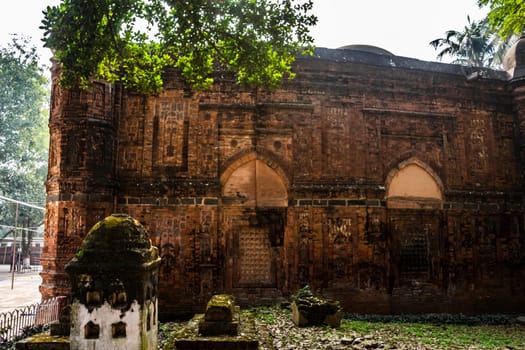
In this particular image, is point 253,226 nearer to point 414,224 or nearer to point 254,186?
point 254,186

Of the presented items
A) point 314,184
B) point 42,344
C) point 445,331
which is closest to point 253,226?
point 314,184

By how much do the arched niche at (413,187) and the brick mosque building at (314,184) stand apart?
0.04 m

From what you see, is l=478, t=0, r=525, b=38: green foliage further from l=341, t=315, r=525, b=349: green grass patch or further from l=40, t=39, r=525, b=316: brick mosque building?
l=341, t=315, r=525, b=349: green grass patch

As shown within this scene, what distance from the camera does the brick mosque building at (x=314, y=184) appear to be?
30.5 feet

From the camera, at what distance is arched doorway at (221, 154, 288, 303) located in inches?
380

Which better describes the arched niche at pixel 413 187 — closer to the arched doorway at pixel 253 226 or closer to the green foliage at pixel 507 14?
the arched doorway at pixel 253 226

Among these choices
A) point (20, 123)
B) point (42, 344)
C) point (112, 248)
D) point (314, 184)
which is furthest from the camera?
point (20, 123)

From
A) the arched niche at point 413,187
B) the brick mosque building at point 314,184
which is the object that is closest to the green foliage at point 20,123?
the brick mosque building at point 314,184

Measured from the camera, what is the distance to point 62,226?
8695 mm

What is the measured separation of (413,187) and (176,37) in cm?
780

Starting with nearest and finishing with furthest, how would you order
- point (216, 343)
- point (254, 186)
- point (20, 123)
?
point (216, 343) < point (254, 186) < point (20, 123)

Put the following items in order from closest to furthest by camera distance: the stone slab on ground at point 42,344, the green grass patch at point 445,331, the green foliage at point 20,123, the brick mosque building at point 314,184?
1. the stone slab on ground at point 42,344
2. the green grass patch at point 445,331
3. the brick mosque building at point 314,184
4. the green foliage at point 20,123

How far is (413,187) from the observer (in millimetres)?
10875

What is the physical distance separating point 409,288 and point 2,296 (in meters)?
13.0
